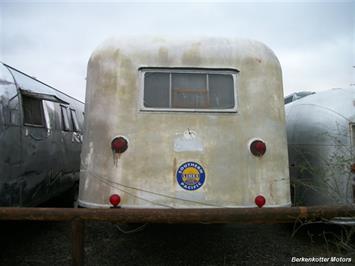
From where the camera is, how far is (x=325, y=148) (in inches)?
176

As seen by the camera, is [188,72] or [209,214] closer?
[209,214]

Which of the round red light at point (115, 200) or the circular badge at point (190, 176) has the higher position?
the circular badge at point (190, 176)

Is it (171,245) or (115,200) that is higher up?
(115,200)

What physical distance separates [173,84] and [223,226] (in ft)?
10.5

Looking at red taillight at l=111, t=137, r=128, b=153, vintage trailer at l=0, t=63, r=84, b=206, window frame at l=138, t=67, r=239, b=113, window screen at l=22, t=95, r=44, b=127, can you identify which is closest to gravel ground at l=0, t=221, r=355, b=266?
vintage trailer at l=0, t=63, r=84, b=206

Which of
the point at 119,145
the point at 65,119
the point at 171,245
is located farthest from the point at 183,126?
the point at 65,119

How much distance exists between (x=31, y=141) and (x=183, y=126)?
2343 millimetres

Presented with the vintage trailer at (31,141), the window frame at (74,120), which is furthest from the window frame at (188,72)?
the window frame at (74,120)

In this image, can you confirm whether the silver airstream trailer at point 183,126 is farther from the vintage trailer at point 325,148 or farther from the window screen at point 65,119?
the window screen at point 65,119

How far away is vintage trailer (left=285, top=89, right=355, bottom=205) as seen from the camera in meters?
4.20

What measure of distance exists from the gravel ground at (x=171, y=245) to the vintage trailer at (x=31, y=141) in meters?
0.73

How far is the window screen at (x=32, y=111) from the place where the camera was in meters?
4.23

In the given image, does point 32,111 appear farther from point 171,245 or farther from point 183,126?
point 171,245

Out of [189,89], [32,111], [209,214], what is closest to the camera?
[209,214]
